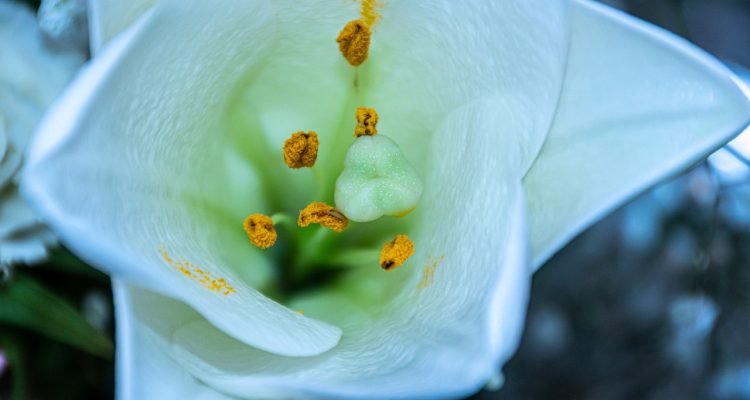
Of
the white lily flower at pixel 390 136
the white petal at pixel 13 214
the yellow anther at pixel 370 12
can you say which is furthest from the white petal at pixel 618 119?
the white petal at pixel 13 214

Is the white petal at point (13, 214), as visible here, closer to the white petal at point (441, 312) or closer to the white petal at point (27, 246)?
the white petal at point (27, 246)

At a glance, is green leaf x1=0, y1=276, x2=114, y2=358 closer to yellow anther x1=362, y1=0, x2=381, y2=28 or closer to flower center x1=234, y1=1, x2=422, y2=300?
flower center x1=234, y1=1, x2=422, y2=300

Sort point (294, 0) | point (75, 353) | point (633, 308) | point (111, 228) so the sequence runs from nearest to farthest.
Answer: point (111, 228)
point (294, 0)
point (75, 353)
point (633, 308)

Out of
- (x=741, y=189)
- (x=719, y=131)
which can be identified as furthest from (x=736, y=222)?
(x=719, y=131)

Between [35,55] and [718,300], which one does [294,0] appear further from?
[718,300]

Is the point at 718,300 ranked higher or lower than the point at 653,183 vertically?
lower

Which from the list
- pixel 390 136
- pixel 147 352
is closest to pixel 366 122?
pixel 390 136
